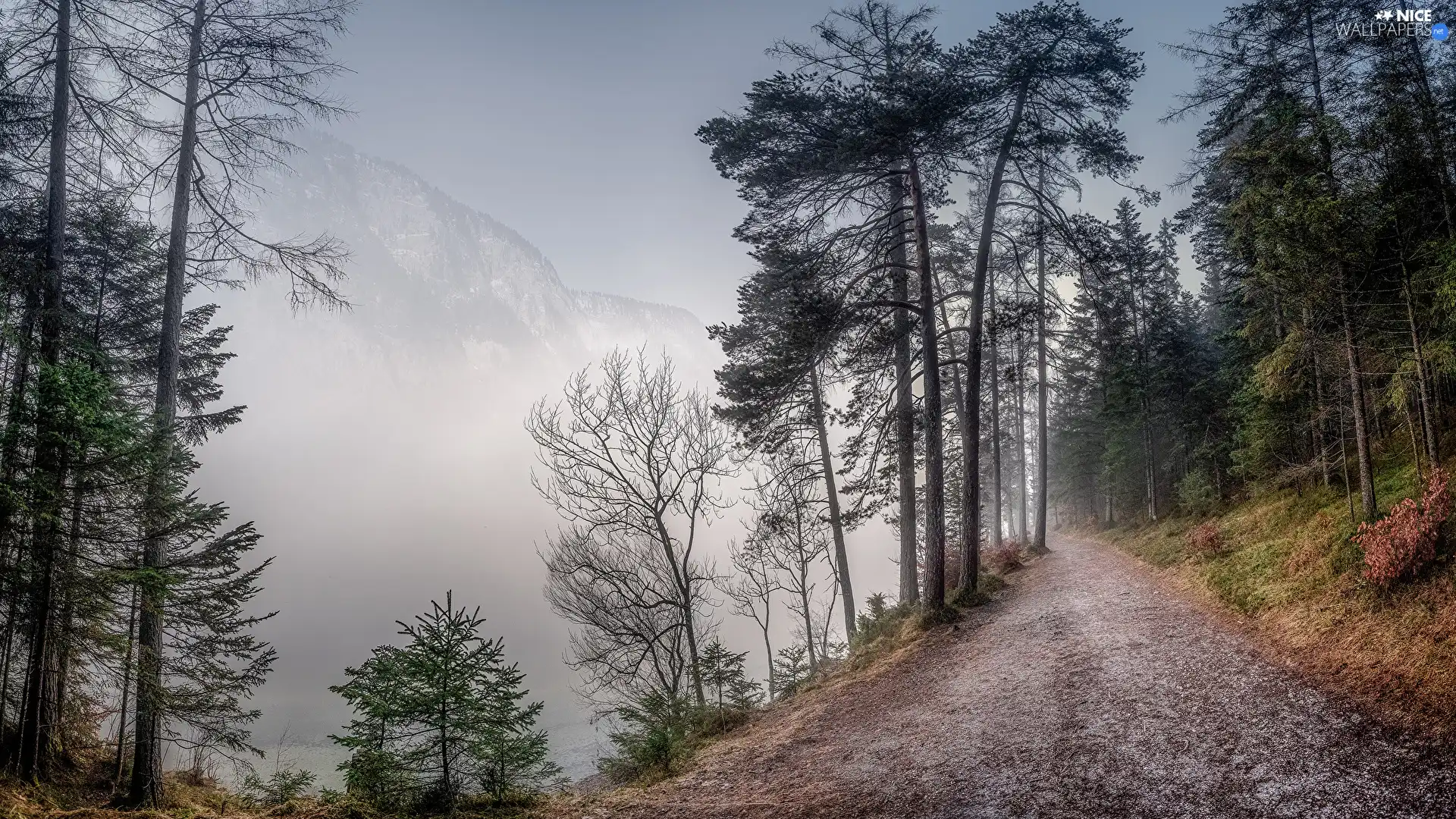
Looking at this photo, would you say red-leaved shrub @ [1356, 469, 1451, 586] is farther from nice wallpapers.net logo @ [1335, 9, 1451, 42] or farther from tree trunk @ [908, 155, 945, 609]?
nice wallpapers.net logo @ [1335, 9, 1451, 42]

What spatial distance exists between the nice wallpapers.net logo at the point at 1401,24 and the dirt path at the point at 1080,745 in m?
11.0

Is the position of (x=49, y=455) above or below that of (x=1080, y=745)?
above

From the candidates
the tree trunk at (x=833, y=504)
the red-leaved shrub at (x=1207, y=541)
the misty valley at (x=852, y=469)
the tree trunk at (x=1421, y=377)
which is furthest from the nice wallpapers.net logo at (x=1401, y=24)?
the tree trunk at (x=833, y=504)

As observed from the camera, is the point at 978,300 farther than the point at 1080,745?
Yes

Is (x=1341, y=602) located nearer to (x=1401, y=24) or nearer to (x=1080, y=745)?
(x=1080, y=745)

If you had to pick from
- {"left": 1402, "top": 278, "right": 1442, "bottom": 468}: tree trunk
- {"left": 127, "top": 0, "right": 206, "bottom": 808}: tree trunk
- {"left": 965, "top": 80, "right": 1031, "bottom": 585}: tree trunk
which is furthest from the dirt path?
{"left": 127, "top": 0, "right": 206, "bottom": 808}: tree trunk

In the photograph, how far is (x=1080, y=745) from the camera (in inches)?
187

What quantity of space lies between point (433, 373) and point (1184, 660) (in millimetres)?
182961

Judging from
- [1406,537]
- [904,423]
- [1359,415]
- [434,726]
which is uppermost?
[904,423]

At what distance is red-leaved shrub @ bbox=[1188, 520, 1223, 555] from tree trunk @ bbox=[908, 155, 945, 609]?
250 inches

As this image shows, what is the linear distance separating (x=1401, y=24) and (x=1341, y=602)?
1068 centimetres

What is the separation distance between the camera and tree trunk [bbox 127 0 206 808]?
6.65 meters

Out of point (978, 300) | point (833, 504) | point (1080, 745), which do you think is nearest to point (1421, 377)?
point (978, 300)

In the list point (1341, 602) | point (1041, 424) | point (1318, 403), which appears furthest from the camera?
point (1041, 424)
